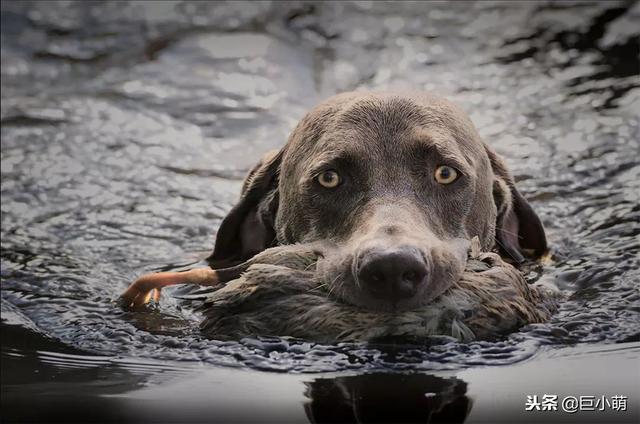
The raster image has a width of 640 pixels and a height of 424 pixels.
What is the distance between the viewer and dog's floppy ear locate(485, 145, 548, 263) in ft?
19.6

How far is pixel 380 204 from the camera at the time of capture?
4930 millimetres

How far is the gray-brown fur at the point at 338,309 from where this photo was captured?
4.38 metres

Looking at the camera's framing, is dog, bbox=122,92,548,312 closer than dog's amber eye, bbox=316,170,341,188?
Yes

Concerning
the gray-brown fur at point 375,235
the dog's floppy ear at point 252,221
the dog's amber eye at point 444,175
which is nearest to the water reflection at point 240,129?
the gray-brown fur at point 375,235

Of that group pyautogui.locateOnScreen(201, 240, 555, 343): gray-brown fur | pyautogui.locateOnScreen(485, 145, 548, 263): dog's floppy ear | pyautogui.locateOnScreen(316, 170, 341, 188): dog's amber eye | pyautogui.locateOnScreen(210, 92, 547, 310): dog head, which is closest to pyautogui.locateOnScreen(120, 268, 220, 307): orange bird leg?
pyautogui.locateOnScreen(201, 240, 555, 343): gray-brown fur

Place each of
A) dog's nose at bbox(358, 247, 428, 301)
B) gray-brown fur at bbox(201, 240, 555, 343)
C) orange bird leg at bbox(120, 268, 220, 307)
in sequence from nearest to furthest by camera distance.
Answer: dog's nose at bbox(358, 247, 428, 301)
gray-brown fur at bbox(201, 240, 555, 343)
orange bird leg at bbox(120, 268, 220, 307)

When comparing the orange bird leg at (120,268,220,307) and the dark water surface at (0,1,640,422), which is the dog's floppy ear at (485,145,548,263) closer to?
the dark water surface at (0,1,640,422)

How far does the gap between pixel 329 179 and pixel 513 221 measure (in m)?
1.35

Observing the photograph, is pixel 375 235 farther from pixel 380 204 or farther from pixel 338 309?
pixel 380 204

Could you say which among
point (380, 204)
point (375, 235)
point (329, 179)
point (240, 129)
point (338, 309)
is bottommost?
point (338, 309)

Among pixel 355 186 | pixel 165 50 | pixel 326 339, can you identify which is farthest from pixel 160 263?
pixel 165 50

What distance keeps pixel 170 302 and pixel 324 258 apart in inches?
40.7

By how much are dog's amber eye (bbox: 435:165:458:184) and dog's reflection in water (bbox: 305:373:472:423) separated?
1179mm

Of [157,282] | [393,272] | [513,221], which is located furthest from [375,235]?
[513,221]
